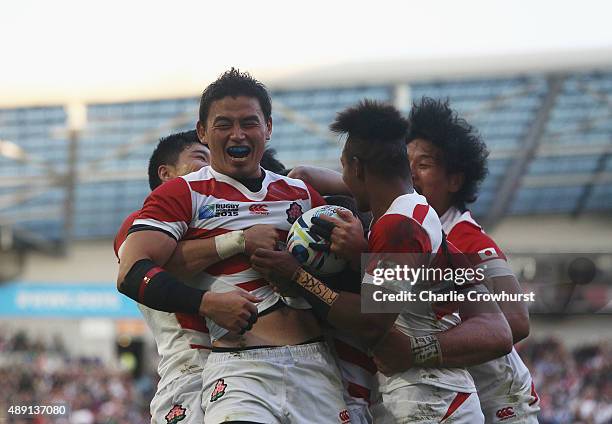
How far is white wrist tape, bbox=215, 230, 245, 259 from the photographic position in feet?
15.6

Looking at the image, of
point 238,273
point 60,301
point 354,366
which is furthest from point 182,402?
point 60,301

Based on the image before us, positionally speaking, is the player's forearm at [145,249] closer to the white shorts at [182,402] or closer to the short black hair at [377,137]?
the white shorts at [182,402]

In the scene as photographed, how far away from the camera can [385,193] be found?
4.79 meters

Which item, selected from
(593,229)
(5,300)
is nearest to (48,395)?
(5,300)

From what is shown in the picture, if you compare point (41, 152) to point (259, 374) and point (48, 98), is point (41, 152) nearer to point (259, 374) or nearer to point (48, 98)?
point (48, 98)

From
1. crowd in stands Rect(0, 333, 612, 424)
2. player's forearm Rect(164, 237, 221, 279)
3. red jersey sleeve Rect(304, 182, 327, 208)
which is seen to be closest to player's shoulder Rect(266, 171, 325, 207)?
red jersey sleeve Rect(304, 182, 327, 208)

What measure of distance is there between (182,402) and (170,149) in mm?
1674

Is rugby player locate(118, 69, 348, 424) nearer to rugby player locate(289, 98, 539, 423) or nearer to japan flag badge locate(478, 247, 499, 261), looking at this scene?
rugby player locate(289, 98, 539, 423)

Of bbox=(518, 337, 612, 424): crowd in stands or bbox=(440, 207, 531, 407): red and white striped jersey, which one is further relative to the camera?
bbox=(518, 337, 612, 424): crowd in stands

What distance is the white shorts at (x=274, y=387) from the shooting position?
4586 millimetres

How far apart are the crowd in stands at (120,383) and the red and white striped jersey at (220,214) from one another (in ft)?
44.8

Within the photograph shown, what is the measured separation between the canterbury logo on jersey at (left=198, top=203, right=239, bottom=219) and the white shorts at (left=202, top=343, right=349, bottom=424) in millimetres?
611

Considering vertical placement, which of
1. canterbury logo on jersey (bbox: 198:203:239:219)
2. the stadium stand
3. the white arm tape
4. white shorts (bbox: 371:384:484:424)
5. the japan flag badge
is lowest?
the stadium stand

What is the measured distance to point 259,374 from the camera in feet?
15.3
